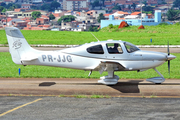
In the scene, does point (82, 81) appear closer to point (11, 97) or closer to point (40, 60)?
point (40, 60)

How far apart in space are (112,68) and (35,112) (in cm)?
548

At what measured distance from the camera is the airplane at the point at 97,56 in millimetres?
16672

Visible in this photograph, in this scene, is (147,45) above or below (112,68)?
below

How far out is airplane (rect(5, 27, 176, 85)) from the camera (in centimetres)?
1667

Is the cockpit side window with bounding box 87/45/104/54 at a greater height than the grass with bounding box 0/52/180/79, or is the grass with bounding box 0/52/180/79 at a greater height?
the cockpit side window with bounding box 87/45/104/54

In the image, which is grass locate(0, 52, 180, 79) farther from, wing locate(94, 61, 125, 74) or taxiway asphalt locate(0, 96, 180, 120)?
taxiway asphalt locate(0, 96, 180, 120)

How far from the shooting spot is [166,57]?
16.6 metres

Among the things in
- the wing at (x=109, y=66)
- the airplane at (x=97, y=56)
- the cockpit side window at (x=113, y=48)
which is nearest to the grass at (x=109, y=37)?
the airplane at (x=97, y=56)

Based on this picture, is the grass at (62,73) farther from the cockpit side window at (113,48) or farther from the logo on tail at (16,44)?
the logo on tail at (16,44)

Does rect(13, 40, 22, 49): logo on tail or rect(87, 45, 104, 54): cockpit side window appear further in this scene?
rect(13, 40, 22, 49): logo on tail

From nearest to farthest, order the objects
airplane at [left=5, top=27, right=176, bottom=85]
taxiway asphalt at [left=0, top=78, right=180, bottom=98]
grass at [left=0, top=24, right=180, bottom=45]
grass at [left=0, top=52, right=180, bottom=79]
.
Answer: taxiway asphalt at [left=0, top=78, right=180, bottom=98] → airplane at [left=5, top=27, right=176, bottom=85] → grass at [left=0, top=52, right=180, bottom=79] → grass at [left=0, top=24, right=180, bottom=45]

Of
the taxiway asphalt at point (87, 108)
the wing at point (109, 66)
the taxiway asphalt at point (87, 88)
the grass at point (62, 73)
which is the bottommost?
the grass at point (62, 73)

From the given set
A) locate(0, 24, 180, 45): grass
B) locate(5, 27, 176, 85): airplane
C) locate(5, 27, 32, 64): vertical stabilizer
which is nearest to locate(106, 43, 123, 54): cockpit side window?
locate(5, 27, 176, 85): airplane

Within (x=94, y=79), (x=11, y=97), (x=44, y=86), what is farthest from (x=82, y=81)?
(x=11, y=97)
